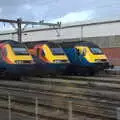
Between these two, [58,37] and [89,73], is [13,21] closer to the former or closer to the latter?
[58,37]

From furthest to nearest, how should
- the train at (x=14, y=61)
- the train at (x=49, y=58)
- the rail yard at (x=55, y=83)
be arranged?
the train at (x=49, y=58), the train at (x=14, y=61), the rail yard at (x=55, y=83)

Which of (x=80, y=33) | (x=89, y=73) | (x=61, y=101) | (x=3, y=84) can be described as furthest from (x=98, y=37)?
(x=61, y=101)

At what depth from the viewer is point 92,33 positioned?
57.8 meters

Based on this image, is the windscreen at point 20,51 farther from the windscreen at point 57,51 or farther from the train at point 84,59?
the train at point 84,59

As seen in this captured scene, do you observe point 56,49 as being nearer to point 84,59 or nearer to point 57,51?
point 57,51

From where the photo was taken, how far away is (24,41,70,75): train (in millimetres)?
25641

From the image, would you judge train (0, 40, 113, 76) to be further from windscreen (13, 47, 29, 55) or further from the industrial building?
the industrial building

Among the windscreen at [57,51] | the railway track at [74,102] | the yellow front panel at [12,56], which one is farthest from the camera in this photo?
the windscreen at [57,51]

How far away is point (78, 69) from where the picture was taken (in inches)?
1126

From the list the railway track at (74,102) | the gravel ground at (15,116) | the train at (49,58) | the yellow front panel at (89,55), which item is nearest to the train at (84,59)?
the yellow front panel at (89,55)

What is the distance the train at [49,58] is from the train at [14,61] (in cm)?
140

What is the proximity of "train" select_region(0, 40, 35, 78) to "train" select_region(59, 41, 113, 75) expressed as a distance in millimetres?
4951

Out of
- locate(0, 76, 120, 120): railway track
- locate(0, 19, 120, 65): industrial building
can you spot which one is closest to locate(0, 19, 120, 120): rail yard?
locate(0, 76, 120, 120): railway track

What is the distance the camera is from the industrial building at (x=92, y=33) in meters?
54.9
